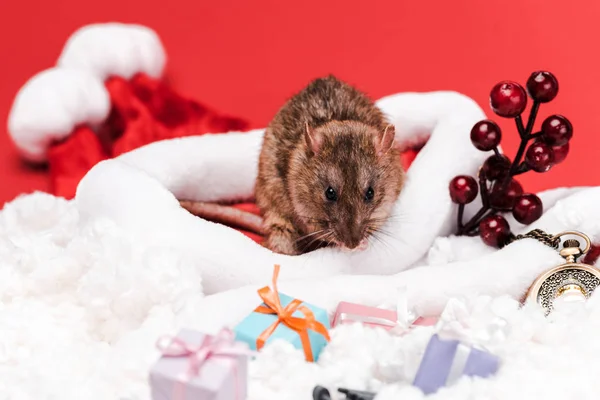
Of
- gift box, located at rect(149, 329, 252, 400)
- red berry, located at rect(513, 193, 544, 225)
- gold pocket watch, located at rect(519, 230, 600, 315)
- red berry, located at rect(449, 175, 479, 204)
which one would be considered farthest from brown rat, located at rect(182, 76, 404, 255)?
gift box, located at rect(149, 329, 252, 400)

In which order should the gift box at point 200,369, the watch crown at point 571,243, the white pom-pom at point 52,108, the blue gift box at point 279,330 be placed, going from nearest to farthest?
the gift box at point 200,369 < the blue gift box at point 279,330 < the watch crown at point 571,243 < the white pom-pom at point 52,108

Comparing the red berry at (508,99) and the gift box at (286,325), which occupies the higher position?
the red berry at (508,99)

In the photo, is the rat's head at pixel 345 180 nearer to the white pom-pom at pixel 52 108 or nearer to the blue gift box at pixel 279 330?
the blue gift box at pixel 279 330

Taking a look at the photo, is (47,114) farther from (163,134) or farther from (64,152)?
(163,134)

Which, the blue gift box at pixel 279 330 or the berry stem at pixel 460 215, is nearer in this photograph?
the blue gift box at pixel 279 330

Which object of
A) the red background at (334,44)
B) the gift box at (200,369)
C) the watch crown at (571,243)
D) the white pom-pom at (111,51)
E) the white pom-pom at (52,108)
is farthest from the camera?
the red background at (334,44)

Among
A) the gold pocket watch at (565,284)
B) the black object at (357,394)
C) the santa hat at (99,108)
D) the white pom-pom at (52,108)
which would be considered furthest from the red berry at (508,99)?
the white pom-pom at (52,108)
